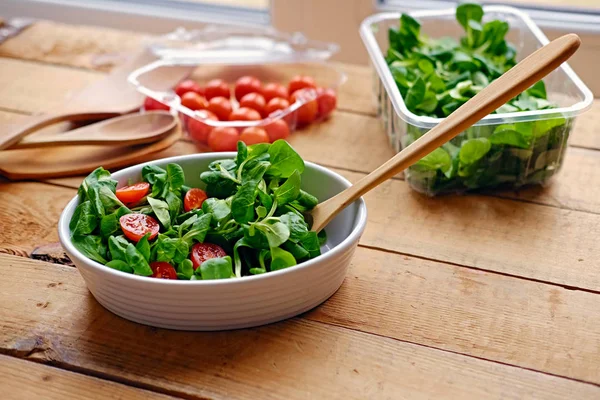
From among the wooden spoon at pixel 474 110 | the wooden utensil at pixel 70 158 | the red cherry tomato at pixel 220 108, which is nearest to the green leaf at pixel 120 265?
the wooden spoon at pixel 474 110

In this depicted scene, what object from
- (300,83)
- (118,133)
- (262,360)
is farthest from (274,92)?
(262,360)

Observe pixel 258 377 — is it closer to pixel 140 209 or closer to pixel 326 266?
pixel 326 266

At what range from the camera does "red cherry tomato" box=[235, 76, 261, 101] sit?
1385 mm

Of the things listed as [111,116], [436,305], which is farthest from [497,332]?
[111,116]

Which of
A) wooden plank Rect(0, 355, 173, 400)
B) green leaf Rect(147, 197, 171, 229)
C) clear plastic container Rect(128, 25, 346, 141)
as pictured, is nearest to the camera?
wooden plank Rect(0, 355, 173, 400)

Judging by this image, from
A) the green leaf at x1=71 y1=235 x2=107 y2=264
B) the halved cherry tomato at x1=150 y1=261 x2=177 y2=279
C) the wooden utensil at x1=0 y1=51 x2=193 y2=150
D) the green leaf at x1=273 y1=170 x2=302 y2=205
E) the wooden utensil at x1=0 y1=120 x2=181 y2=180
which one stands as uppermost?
the green leaf at x1=273 y1=170 x2=302 y2=205

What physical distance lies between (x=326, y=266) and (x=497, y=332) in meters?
0.21

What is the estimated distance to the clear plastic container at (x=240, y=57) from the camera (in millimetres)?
1465

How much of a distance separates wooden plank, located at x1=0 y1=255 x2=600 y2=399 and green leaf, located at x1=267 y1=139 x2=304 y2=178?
0.18 m

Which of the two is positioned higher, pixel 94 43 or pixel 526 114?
pixel 526 114

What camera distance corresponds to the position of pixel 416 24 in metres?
1.35

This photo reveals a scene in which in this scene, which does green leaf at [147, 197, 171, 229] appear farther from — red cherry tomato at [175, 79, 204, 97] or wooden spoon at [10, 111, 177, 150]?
red cherry tomato at [175, 79, 204, 97]

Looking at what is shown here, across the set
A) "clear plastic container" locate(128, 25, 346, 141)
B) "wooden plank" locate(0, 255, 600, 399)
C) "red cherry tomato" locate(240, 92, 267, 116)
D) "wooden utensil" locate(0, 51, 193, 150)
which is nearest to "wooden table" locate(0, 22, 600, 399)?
"wooden plank" locate(0, 255, 600, 399)

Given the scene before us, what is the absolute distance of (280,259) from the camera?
822 mm
